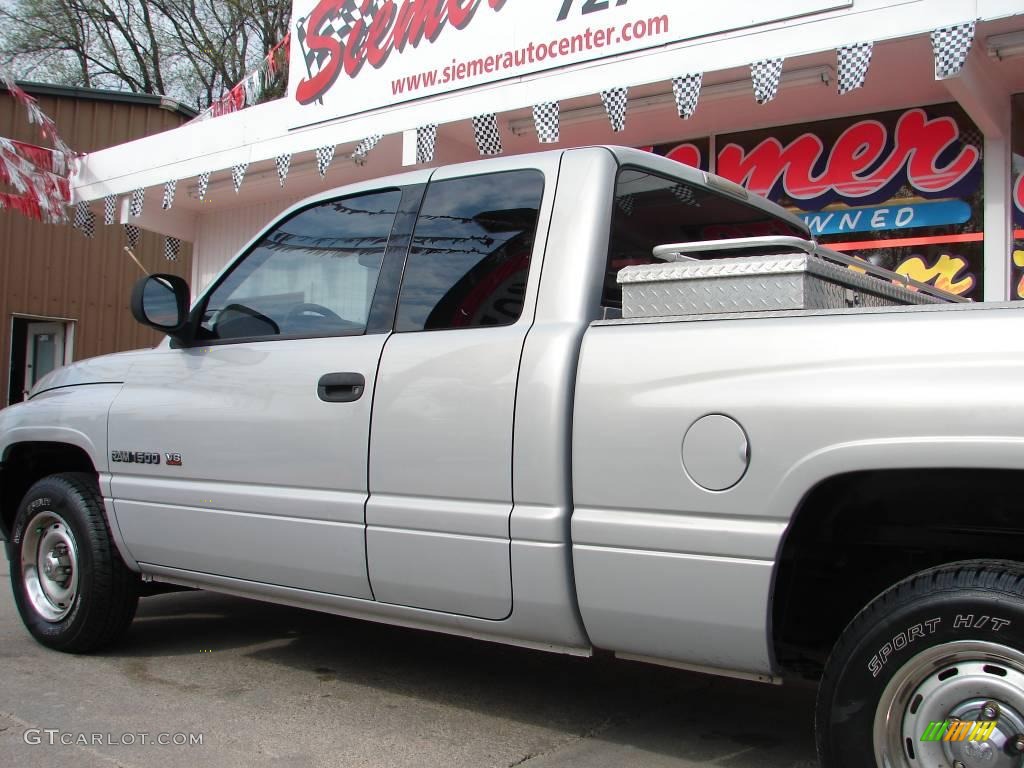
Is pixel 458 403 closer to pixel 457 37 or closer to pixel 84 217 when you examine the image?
pixel 457 37

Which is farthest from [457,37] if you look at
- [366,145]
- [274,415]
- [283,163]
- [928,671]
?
[928,671]

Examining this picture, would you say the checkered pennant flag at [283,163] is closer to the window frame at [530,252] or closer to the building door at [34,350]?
the window frame at [530,252]

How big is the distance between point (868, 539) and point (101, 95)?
648 inches

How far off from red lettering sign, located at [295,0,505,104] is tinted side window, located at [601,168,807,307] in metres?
4.57

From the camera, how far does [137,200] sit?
11.4 meters

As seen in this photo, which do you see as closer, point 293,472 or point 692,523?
point 692,523

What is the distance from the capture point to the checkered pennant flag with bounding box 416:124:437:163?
8375 millimetres

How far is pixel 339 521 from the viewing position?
335 centimetres

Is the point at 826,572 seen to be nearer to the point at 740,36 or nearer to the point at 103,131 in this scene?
the point at 740,36

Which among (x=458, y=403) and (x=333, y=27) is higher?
(x=333, y=27)

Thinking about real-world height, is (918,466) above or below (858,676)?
above

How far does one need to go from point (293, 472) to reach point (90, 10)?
28355 millimetres

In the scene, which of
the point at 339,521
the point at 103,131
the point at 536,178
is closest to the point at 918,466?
the point at 536,178

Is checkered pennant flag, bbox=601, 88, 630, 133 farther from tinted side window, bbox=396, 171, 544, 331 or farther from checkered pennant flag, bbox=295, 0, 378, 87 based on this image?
tinted side window, bbox=396, 171, 544, 331
